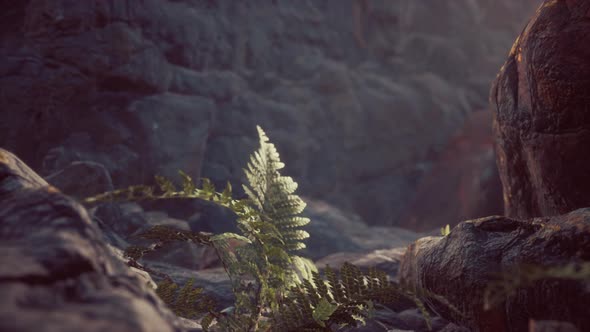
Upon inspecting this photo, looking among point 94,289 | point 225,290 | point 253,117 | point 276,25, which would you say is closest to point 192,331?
point 94,289

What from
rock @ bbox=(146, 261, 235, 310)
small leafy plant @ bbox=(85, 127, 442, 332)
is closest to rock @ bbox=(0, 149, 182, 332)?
small leafy plant @ bbox=(85, 127, 442, 332)

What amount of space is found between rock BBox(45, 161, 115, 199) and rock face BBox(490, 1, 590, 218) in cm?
278

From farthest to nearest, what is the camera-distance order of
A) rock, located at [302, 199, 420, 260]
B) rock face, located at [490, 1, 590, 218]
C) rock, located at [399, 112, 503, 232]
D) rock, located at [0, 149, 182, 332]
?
rock, located at [399, 112, 503, 232], rock, located at [302, 199, 420, 260], rock face, located at [490, 1, 590, 218], rock, located at [0, 149, 182, 332]

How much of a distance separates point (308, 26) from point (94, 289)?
22.3 ft

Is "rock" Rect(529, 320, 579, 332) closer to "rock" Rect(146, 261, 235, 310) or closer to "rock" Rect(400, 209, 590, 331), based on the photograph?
"rock" Rect(400, 209, 590, 331)

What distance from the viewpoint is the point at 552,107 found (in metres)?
2.22

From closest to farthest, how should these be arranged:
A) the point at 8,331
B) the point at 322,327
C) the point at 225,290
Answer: the point at 8,331
the point at 322,327
the point at 225,290

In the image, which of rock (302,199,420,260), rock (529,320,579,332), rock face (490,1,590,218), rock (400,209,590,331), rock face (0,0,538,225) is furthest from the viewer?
rock (302,199,420,260)

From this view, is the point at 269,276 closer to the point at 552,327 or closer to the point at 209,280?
the point at 552,327

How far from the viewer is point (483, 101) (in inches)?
377

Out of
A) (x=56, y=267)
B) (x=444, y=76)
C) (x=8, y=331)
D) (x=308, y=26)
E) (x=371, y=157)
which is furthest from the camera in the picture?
(x=444, y=76)

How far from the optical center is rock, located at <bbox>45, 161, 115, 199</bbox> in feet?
10.9

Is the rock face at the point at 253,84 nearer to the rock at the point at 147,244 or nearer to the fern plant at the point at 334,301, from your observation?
the rock at the point at 147,244

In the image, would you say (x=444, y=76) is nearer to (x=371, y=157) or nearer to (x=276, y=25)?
(x=371, y=157)
